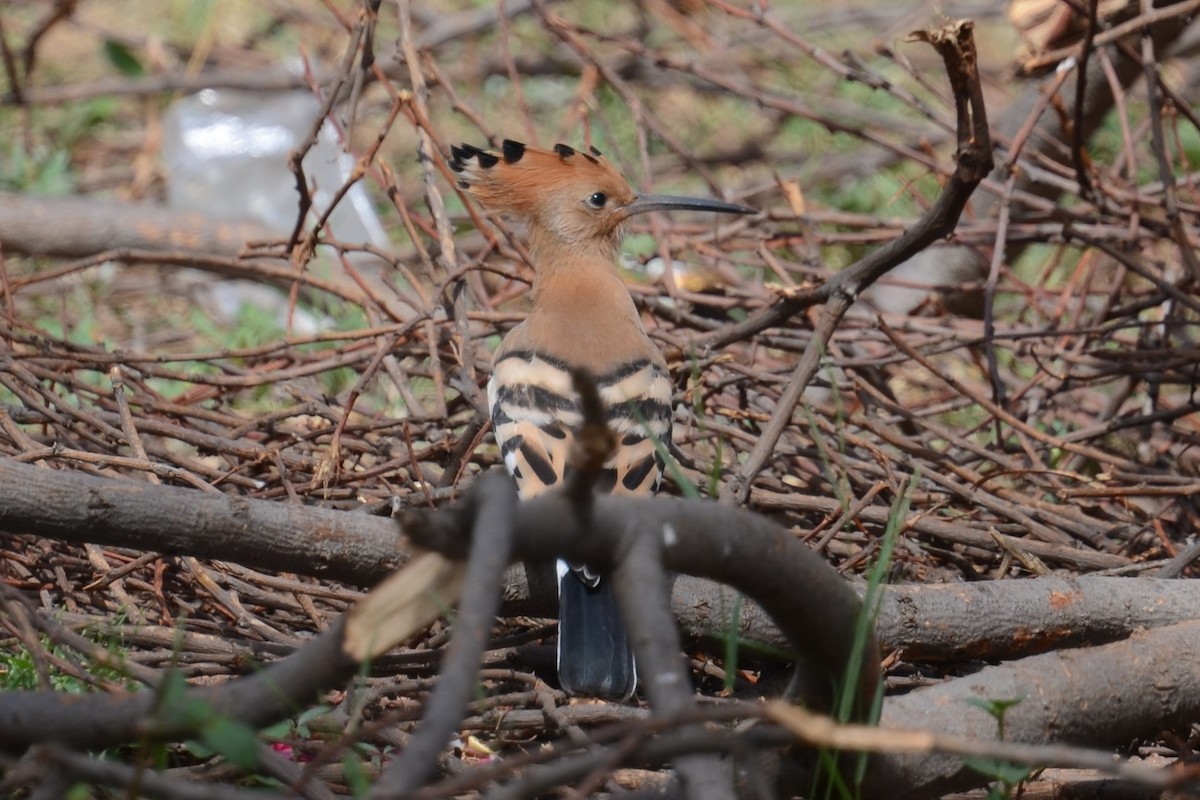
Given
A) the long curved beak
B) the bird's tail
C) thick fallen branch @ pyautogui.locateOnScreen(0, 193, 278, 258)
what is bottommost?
the bird's tail

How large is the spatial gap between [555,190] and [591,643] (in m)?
1.60

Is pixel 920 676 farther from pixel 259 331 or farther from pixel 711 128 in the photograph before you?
pixel 711 128

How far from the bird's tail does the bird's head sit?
1.44 metres

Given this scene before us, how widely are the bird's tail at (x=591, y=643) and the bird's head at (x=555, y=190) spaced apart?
1444mm

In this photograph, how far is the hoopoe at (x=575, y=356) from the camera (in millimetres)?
2170

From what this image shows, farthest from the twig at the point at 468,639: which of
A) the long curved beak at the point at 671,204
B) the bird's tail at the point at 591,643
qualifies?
the long curved beak at the point at 671,204

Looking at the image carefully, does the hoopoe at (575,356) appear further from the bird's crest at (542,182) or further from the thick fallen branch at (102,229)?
the thick fallen branch at (102,229)

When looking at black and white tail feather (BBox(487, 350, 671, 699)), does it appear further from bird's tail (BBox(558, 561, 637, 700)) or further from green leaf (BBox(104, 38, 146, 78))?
green leaf (BBox(104, 38, 146, 78))

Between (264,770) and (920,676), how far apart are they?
113 centimetres

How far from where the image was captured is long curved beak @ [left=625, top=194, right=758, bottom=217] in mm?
3428

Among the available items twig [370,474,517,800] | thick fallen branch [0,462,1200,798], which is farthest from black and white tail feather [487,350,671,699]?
twig [370,474,517,800]

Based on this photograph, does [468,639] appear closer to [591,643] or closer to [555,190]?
[591,643]

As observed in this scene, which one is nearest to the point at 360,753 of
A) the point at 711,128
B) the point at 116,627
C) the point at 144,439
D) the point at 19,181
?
the point at 116,627

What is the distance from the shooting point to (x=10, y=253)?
481 cm
